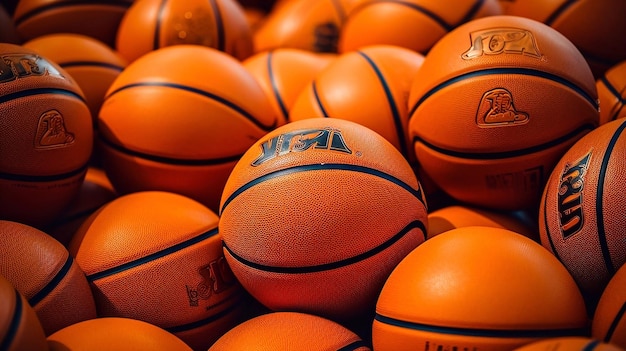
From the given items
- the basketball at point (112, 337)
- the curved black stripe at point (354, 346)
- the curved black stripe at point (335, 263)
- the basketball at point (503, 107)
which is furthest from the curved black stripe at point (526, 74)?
the basketball at point (112, 337)

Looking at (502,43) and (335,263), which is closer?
(335,263)

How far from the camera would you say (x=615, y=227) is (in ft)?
4.10

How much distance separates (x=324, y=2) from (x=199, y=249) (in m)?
1.44

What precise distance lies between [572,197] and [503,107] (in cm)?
26

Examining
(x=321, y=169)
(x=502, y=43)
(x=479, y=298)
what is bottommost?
(x=479, y=298)

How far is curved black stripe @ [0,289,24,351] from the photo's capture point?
0.97m

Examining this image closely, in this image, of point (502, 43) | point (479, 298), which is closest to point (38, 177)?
point (479, 298)

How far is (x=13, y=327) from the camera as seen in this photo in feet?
3.29

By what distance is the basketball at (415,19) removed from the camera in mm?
1950

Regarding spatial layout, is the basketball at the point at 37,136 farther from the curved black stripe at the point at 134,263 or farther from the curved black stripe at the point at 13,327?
the curved black stripe at the point at 13,327

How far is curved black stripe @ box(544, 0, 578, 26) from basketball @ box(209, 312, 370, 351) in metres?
1.15

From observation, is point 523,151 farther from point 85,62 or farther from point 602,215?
point 85,62

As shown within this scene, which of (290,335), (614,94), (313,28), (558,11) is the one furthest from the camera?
(313,28)

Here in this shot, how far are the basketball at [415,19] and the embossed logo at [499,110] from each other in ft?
1.99
